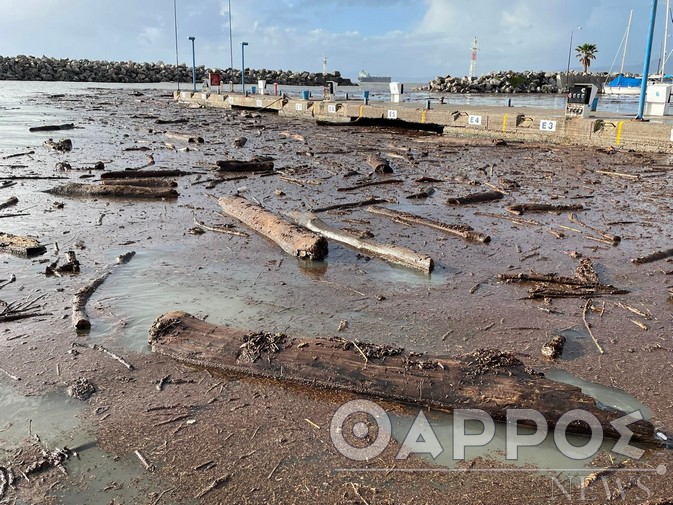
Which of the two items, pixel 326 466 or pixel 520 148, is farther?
pixel 520 148

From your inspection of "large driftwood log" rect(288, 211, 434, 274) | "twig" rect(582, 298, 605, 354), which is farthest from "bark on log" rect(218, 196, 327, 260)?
"twig" rect(582, 298, 605, 354)

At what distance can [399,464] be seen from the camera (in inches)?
141

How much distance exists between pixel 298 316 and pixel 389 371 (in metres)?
1.87

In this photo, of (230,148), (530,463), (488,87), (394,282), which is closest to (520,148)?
(230,148)

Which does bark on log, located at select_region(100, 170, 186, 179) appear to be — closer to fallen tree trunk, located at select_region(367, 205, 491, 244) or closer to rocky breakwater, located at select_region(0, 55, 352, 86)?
fallen tree trunk, located at select_region(367, 205, 491, 244)

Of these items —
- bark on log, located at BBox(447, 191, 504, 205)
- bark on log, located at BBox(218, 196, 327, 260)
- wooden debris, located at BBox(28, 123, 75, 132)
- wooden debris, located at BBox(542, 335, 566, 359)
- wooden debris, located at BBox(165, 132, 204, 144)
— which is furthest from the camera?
wooden debris, located at BBox(28, 123, 75, 132)

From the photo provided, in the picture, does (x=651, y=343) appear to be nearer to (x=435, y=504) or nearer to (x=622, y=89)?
(x=435, y=504)

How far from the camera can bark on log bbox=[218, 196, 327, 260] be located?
7.68 meters

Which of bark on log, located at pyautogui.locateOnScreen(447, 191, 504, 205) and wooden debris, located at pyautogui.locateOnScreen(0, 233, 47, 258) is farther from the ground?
bark on log, located at pyautogui.locateOnScreen(447, 191, 504, 205)

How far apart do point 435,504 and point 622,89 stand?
61720 millimetres

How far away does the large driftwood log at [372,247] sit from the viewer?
24.1ft

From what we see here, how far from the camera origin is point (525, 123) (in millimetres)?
21484

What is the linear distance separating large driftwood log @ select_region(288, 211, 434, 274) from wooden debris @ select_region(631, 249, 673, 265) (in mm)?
2955

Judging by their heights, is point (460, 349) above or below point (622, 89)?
below
